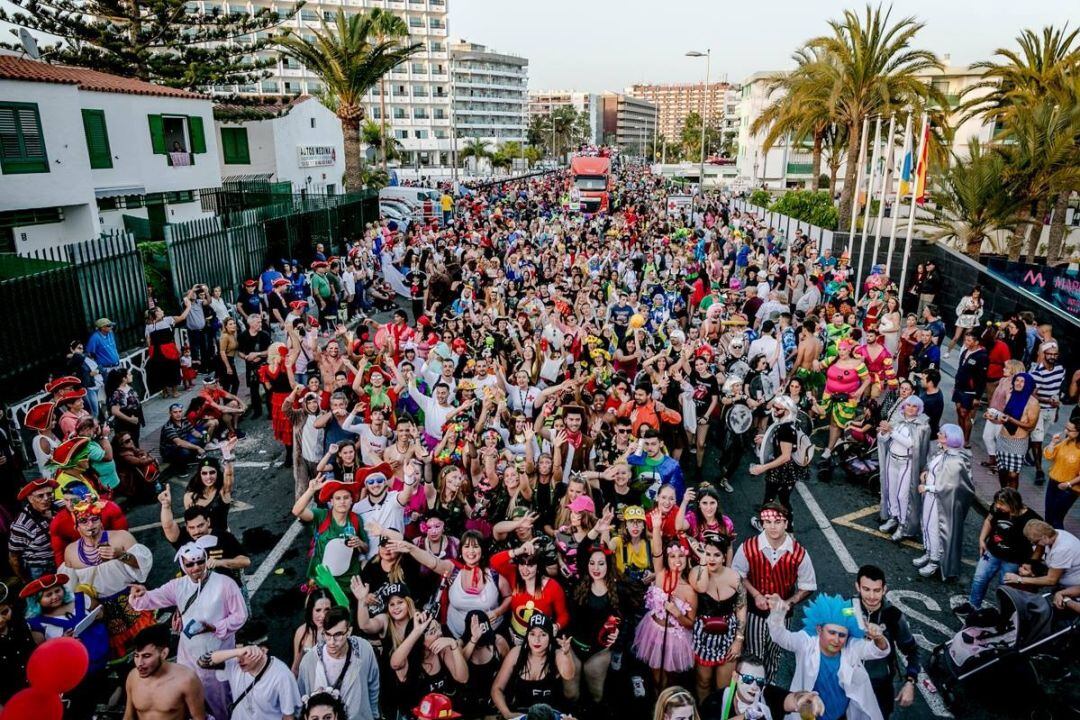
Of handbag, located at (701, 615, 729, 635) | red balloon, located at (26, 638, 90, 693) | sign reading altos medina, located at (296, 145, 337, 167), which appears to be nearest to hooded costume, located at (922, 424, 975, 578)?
handbag, located at (701, 615, 729, 635)

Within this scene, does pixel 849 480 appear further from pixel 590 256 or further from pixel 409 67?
pixel 409 67

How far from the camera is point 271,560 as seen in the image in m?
6.95

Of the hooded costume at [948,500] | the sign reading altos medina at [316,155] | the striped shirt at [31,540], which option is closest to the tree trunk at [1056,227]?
the hooded costume at [948,500]

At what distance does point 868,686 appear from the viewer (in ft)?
12.9

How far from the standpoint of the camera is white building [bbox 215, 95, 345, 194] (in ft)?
98.2

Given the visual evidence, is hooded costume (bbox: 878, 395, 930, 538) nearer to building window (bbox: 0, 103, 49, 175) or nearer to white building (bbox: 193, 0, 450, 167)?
building window (bbox: 0, 103, 49, 175)

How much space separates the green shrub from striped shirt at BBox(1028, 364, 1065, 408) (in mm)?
17960

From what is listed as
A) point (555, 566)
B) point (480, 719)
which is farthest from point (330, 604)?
point (555, 566)

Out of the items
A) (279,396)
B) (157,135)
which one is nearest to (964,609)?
(279,396)

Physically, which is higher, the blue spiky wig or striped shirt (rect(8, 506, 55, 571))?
the blue spiky wig

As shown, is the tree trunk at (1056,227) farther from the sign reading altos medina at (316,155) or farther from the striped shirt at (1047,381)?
the sign reading altos medina at (316,155)

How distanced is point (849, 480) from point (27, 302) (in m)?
11.7

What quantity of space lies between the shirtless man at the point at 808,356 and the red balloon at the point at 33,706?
8.56 m

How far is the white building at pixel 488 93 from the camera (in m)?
113
